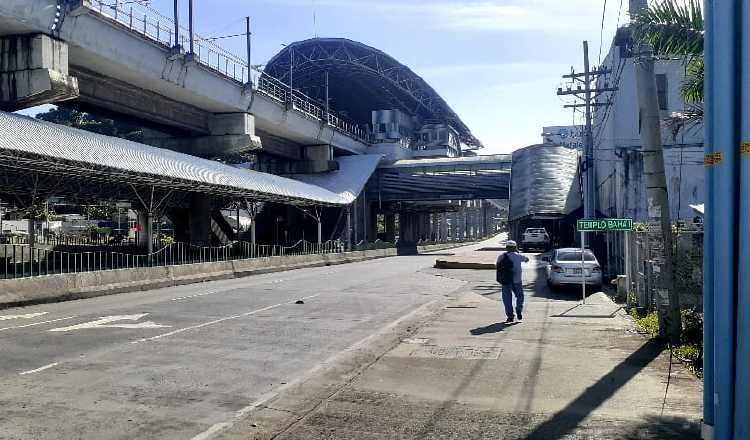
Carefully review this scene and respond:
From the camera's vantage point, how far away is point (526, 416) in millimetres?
6402

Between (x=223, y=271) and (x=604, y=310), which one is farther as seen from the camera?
(x=223, y=271)

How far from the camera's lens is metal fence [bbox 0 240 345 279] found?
2052 cm

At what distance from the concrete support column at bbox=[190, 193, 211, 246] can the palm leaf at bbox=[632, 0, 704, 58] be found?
3504cm

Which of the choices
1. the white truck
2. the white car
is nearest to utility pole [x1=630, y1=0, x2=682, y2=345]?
the white car

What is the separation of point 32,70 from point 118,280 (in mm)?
11143

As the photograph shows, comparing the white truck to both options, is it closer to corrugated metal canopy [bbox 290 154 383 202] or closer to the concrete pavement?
corrugated metal canopy [bbox 290 154 383 202]

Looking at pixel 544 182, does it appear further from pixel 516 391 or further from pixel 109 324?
pixel 516 391

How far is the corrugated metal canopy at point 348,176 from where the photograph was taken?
57.9m

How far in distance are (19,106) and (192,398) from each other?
26129 millimetres

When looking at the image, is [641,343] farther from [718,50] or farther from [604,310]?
[718,50]

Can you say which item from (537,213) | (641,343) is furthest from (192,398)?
(537,213)

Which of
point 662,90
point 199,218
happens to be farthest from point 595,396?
point 199,218

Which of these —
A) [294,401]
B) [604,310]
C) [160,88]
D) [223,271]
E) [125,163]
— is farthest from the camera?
[160,88]

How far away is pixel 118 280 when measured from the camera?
21.7m
